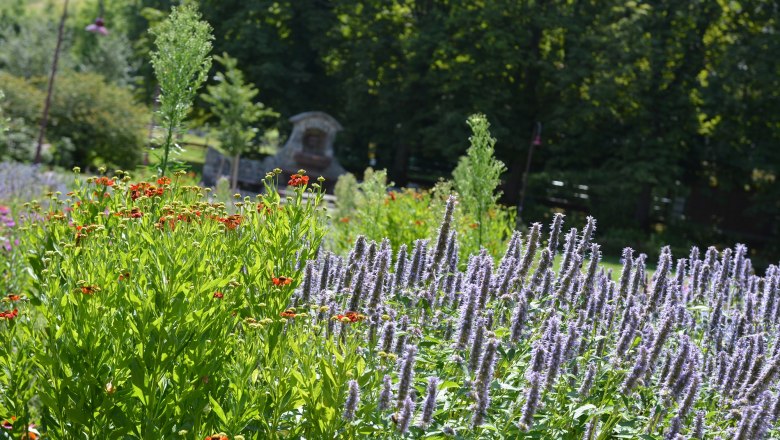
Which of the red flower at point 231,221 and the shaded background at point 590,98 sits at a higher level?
the shaded background at point 590,98

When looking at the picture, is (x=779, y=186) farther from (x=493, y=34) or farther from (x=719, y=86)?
(x=493, y=34)

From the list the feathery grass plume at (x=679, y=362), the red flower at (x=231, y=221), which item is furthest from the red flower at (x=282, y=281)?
the feathery grass plume at (x=679, y=362)

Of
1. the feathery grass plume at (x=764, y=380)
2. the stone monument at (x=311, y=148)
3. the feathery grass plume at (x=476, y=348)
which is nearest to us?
the feathery grass plume at (x=476, y=348)

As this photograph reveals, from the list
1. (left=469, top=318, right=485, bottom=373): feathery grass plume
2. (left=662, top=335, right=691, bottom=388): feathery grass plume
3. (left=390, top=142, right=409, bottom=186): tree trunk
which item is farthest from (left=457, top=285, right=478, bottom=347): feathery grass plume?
(left=390, top=142, right=409, bottom=186): tree trunk

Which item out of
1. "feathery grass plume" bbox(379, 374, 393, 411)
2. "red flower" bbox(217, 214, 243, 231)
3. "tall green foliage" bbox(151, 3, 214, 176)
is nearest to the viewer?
"feathery grass plume" bbox(379, 374, 393, 411)

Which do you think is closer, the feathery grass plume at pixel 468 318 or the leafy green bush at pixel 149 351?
the leafy green bush at pixel 149 351

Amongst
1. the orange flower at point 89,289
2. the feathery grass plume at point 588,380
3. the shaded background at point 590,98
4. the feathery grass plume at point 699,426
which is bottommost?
the feathery grass plume at point 699,426

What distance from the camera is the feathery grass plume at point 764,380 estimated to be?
3.69m

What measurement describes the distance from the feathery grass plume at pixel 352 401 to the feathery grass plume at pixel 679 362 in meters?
1.47

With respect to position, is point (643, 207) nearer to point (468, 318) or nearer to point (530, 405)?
point (468, 318)

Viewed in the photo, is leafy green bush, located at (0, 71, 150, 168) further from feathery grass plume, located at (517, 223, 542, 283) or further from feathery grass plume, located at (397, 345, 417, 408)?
feathery grass plume, located at (397, 345, 417, 408)

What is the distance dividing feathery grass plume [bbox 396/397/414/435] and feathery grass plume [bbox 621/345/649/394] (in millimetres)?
1141

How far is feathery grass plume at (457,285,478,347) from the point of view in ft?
12.2

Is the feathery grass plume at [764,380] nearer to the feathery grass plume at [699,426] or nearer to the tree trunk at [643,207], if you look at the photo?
the feathery grass plume at [699,426]
